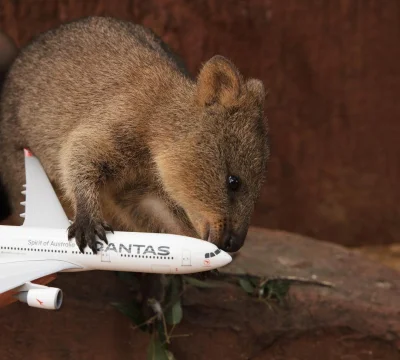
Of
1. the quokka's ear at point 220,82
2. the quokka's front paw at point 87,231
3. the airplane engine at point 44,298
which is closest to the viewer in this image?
the airplane engine at point 44,298

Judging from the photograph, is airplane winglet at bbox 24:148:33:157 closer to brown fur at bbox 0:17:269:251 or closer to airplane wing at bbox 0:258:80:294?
brown fur at bbox 0:17:269:251

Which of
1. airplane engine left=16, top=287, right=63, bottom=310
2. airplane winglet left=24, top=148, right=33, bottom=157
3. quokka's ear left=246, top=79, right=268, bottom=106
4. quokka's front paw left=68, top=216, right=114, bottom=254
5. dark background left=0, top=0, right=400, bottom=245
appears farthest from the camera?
dark background left=0, top=0, right=400, bottom=245

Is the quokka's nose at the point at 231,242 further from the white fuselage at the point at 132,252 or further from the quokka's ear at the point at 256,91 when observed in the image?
the quokka's ear at the point at 256,91

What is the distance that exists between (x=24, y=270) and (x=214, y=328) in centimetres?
160

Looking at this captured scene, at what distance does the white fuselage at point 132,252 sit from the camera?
4258 mm

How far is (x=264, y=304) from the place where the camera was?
18.2 ft

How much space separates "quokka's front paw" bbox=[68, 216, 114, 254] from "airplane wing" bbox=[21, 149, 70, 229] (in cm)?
27

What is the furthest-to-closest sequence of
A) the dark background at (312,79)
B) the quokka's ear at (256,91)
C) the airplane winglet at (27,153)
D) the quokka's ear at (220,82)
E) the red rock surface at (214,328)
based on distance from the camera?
1. the dark background at (312,79)
2. the red rock surface at (214,328)
3. the airplane winglet at (27,153)
4. the quokka's ear at (256,91)
5. the quokka's ear at (220,82)

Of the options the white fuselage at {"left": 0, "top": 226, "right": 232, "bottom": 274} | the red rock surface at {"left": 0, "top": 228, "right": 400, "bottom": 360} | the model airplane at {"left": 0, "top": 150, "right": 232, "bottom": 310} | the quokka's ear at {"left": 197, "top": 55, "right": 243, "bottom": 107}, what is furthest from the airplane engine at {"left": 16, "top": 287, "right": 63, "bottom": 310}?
the quokka's ear at {"left": 197, "top": 55, "right": 243, "bottom": 107}

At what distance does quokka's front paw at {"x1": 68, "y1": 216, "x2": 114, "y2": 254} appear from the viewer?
441 cm

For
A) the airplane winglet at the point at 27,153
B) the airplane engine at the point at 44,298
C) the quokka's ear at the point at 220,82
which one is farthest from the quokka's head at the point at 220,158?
the airplane winglet at the point at 27,153

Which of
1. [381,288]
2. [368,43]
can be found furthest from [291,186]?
[381,288]

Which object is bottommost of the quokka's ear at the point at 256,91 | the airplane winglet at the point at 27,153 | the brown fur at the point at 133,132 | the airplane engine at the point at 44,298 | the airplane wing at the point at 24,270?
the airplane engine at the point at 44,298

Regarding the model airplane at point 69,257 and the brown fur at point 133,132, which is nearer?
the model airplane at point 69,257
